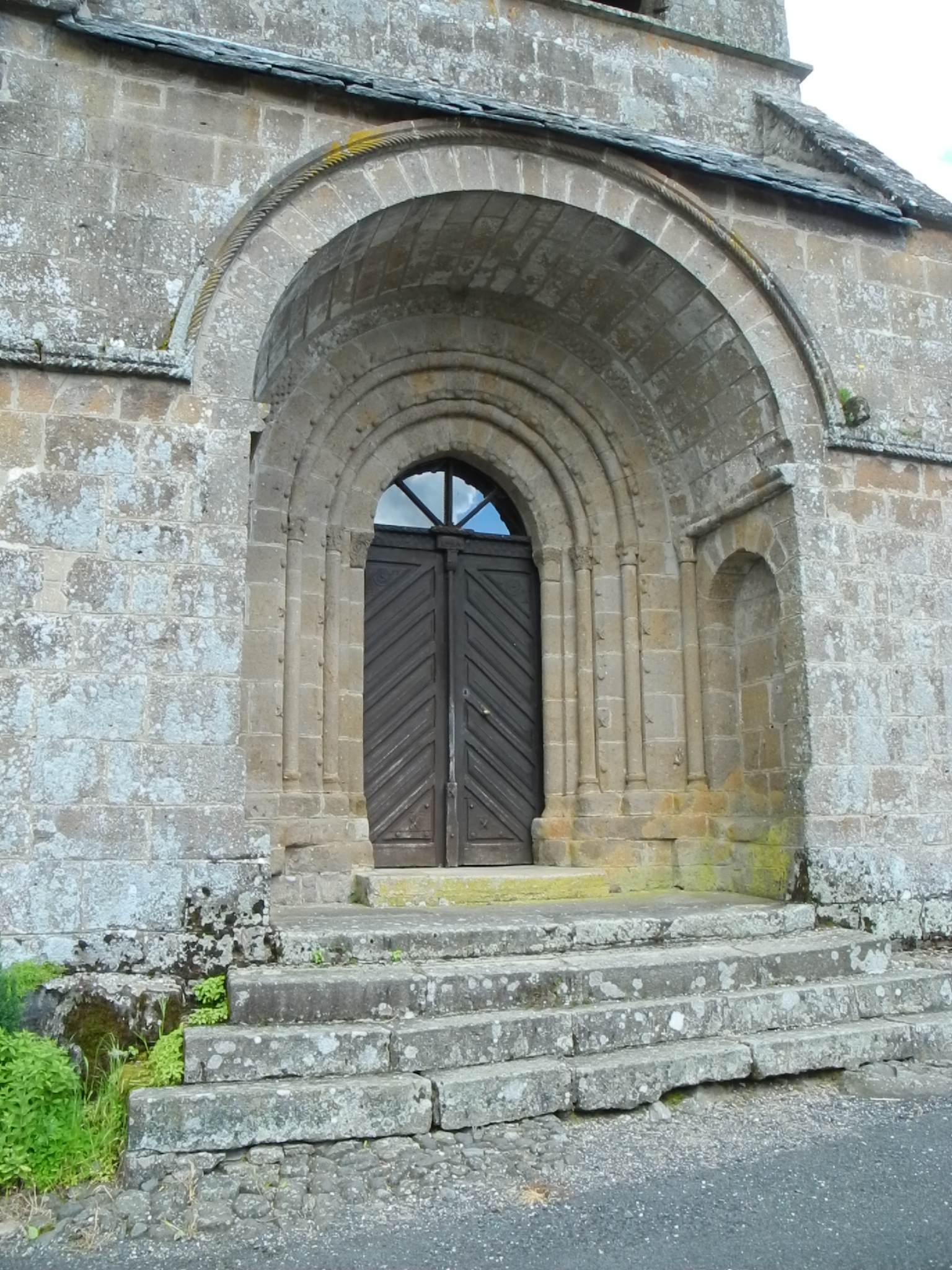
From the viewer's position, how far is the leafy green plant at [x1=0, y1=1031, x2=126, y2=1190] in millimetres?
3631

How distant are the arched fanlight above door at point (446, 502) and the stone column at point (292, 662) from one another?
2.85 ft

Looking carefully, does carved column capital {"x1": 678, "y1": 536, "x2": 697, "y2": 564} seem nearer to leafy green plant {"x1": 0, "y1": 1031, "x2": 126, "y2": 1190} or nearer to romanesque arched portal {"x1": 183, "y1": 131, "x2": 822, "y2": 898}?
romanesque arched portal {"x1": 183, "y1": 131, "x2": 822, "y2": 898}

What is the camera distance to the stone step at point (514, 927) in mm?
4750

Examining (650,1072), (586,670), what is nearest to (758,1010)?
(650,1072)

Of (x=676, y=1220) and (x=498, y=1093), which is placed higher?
(x=498, y=1093)

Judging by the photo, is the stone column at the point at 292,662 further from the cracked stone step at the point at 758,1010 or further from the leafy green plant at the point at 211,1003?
the cracked stone step at the point at 758,1010

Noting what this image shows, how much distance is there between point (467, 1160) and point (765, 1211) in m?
1.04

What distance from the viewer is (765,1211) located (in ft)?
11.1

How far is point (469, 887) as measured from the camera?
19.6ft

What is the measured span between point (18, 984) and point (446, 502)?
4.32 m

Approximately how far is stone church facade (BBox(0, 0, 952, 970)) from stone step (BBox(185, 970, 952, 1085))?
660 mm

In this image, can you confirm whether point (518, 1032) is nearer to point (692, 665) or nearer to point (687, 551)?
point (692, 665)

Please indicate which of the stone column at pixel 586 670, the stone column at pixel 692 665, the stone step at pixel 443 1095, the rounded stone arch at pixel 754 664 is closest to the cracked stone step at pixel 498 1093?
the stone step at pixel 443 1095

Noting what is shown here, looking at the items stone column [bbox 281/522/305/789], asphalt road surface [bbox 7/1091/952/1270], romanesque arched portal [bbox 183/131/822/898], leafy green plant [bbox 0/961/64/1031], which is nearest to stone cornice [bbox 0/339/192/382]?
romanesque arched portal [bbox 183/131/822/898]
